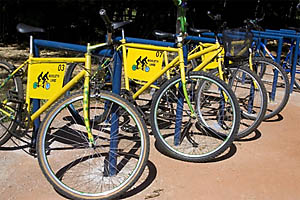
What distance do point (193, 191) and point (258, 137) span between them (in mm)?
Answer: 1413

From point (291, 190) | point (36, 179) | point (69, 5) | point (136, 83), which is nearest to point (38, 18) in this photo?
point (69, 5)

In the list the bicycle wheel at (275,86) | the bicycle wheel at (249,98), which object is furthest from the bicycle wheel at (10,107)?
the bicycle wheel at (275,86)

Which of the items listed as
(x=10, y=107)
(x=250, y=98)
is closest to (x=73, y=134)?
(x=10, y=107)

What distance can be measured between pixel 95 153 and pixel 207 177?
3.29ft

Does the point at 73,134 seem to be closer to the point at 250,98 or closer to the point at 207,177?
the point at 207,177

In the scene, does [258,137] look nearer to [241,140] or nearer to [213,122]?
[241,140]

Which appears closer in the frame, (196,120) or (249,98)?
(196,120)

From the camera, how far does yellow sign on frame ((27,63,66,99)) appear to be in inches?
113

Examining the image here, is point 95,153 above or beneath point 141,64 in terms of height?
beneath

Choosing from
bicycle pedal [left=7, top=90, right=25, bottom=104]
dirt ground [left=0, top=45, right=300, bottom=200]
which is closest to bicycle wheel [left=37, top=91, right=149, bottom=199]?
dirt ground [left=0, top=45, right=300, bottom=200]

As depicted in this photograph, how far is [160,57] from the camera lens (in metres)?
3.51

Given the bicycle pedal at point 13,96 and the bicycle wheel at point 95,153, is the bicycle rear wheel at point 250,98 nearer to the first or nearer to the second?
the bicycle wheel at point 95,153

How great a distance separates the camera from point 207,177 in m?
3.07

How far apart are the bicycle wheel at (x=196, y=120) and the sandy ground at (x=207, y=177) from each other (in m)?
0.16
